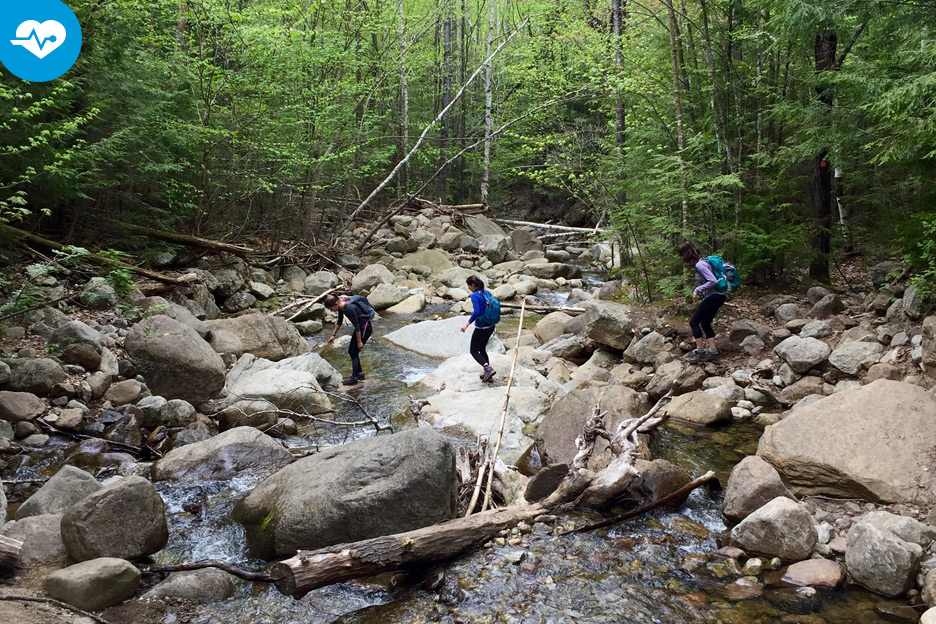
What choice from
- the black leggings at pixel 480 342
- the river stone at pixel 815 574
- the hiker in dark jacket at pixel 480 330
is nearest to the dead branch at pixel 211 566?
the river stone at pixel 815 574

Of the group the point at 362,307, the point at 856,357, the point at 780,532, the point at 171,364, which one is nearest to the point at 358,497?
the point at 780,532

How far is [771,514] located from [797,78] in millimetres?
9435

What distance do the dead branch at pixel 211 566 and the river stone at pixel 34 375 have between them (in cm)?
404

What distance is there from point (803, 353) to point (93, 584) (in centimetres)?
858

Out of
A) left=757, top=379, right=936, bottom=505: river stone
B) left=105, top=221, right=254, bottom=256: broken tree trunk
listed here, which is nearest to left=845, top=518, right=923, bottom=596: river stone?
left=757, top=379, right=936, bottom=505: river stone

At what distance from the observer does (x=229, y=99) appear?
50.7 ft

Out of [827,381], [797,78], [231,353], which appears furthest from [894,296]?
[231,353]

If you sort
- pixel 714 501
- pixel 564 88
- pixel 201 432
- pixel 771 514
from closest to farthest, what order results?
pixel 771 514
pixel 714 501
pixel 201 432
pixel 564 88

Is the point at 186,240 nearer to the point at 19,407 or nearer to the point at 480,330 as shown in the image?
the point at 19,407

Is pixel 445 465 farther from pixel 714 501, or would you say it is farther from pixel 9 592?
pixel 9 592

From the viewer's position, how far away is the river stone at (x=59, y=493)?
Answer: 5047 millimetres

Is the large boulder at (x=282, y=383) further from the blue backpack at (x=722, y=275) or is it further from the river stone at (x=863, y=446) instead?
the blue backpack at (x=722, y=275)

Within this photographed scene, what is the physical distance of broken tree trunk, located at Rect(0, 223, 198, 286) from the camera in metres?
8.76

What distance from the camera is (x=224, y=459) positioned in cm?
652
